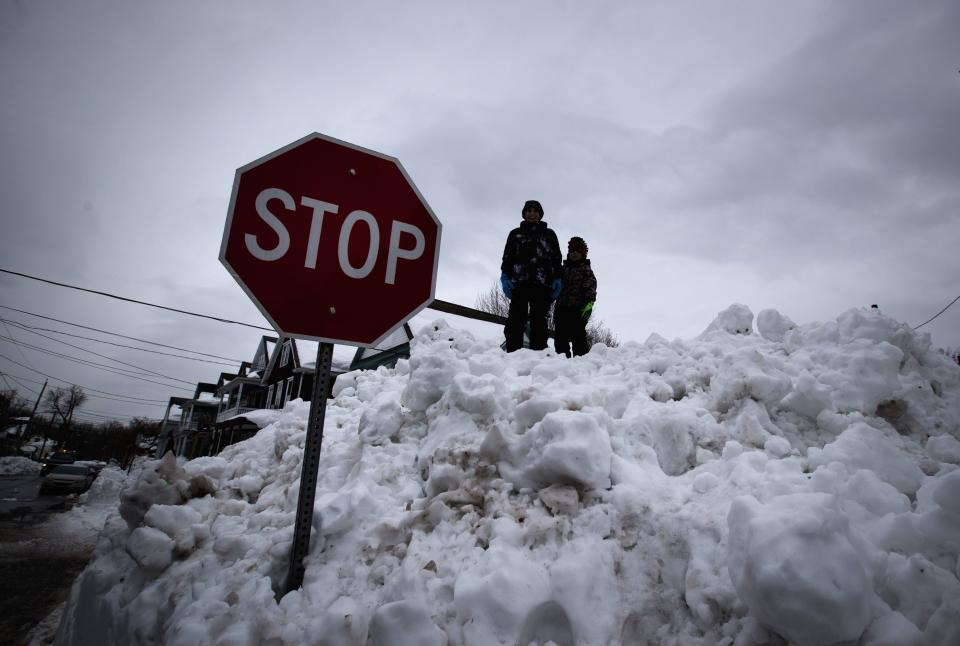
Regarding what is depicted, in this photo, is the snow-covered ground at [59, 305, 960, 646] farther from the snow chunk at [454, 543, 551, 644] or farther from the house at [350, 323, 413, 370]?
the house at [350, 323, 413, 370]

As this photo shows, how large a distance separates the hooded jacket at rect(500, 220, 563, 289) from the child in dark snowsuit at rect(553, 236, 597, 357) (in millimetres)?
265

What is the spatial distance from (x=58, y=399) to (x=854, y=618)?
348ft

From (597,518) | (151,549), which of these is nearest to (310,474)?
(151,549)

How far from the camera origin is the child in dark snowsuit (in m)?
5.83

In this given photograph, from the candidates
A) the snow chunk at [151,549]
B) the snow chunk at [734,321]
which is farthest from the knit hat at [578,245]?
the snow chunk at [151,549]

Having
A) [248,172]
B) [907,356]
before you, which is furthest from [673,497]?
[248,172]

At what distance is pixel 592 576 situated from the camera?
6.23 feet

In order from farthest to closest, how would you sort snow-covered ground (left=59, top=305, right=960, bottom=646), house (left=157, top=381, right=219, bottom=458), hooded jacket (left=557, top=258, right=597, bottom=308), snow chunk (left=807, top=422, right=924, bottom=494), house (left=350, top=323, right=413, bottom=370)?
house (left=157, top=381, right=219, bottom=458) < house (left=350, top=323, right=413, bottom=370) < hooded jacket (left=557, top=258, right=597, bottom=308) < snow chunk (left=807, top=422, right=924, bottom=494) < snow-covered ground (left=59, top=305, right=960, bottom=646)

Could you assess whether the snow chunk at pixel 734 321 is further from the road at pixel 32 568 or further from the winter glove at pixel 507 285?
the road at pixel 32 568

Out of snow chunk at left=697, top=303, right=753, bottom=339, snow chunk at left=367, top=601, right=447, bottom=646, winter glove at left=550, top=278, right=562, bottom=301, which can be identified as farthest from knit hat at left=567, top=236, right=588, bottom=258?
snow chunk at left=367, top=601, right=447, bottom=646

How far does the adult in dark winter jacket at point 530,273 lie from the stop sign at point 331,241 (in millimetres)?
3114

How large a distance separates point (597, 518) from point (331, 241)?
1.98 meters

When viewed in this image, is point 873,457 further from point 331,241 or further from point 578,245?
point 578,245

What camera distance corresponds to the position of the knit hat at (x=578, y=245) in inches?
241
